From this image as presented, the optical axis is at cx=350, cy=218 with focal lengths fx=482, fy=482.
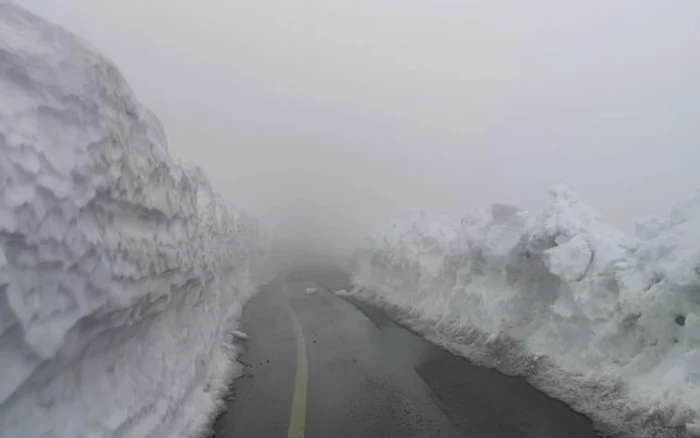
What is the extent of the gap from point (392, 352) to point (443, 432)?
4.07 meters

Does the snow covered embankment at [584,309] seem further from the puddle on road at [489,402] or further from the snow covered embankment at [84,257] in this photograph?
the snow covered embankment at [84,257]

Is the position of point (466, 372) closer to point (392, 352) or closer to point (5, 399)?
point (392, 352)

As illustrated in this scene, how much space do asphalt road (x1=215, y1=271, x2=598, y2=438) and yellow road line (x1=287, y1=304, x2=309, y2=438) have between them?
14 mm

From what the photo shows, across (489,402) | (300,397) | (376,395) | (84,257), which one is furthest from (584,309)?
(84,257)

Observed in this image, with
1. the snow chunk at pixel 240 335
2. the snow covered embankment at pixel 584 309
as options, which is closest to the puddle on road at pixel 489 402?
the snow covered embankment at pixel 584 309

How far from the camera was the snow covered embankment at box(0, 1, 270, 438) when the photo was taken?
144 inches

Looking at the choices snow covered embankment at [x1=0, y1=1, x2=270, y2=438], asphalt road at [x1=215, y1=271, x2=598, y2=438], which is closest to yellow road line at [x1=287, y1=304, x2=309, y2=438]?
asphalt road at [x1=215, y1=271, x2=598, y2=438]

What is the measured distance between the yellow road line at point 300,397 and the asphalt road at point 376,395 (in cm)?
1

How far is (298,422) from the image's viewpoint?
6.06 metres

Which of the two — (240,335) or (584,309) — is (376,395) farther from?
(240,335)

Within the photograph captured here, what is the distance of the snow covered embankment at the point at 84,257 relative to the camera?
12.0 ft

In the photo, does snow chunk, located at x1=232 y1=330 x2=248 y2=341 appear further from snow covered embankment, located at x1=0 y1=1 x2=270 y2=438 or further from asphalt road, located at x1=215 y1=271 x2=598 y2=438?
snow covered embankment, located at x1=0 y1=1 x2=270 y2=438

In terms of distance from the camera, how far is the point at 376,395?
7035 millimetres

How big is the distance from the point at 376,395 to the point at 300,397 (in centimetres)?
111
